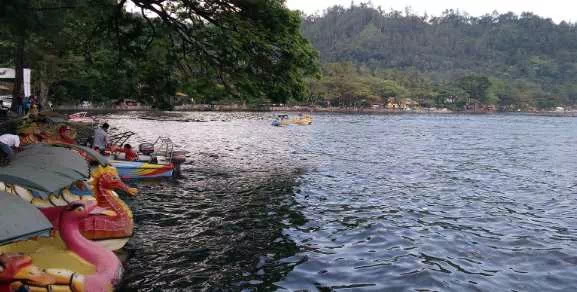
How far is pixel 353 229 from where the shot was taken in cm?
1606

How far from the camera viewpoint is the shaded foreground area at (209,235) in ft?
37.4

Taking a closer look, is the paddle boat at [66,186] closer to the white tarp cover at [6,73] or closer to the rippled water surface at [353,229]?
the rippled water surface at [353,229]

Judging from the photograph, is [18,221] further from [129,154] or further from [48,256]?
[129,154]

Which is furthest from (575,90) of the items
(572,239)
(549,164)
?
(572,239)

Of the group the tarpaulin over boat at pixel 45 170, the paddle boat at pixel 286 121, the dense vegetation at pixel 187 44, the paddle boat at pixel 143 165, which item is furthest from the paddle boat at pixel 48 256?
the paddle boat at pixel 286 121

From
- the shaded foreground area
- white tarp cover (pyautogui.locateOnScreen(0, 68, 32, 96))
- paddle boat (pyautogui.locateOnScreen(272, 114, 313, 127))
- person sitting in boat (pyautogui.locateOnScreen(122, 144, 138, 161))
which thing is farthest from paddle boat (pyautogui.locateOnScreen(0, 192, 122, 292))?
paddle boat (pyautogui.locateOnScreen(272, 114, 313, 127))

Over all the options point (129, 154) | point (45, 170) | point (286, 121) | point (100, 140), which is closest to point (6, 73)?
point (100, 140)

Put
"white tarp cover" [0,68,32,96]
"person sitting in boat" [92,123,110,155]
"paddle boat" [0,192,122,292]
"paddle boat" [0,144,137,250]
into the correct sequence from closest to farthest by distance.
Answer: "paddle boat" [0,192,122,292] → "paddle boat" [0,144,137,250] → "person sitting in boat" [92,123,110,155] → "white tarp cover" [0,68,32,96]

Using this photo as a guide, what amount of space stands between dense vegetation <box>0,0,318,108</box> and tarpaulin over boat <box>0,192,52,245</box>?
717 cm

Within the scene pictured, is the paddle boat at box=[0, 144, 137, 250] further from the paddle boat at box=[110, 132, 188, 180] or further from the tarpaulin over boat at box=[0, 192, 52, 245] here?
the paddle boat at box=[110, 132, 188, 180]

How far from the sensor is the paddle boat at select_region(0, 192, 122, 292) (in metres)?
7.94

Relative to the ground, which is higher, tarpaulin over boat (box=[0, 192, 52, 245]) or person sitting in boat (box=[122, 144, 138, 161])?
tarpaulin over boat (box=[0, 192, 52, 245])

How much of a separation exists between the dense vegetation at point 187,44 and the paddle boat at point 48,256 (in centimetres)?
667

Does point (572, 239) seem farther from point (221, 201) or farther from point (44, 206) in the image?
point (44, 206)
